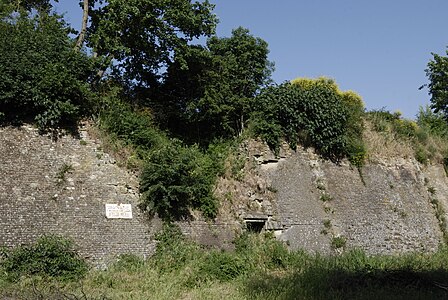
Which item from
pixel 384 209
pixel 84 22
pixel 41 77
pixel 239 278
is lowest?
pixel 239 278

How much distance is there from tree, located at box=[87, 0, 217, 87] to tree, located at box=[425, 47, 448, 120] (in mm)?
17430

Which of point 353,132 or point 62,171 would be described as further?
point 353,132

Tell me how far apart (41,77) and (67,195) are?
11.7 ft

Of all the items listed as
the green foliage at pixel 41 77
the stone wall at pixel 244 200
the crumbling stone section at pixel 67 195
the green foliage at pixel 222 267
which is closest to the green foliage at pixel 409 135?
the stone wall at pixel 244 200

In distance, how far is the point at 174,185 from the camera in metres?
14.8

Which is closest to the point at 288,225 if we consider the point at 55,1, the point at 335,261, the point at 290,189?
the point at 290,189

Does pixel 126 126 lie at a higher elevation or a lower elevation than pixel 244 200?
higher

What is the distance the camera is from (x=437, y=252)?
20.5 meters

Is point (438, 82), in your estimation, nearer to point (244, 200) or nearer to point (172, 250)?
point (244, 200)

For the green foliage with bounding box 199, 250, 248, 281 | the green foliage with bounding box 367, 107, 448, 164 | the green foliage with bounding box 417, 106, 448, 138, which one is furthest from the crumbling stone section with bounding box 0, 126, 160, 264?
the green foliage with bounding box 417, 106, 448, 138

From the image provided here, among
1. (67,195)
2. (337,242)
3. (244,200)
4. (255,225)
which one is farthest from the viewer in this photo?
(337,242)

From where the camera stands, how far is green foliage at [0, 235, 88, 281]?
38.9ft

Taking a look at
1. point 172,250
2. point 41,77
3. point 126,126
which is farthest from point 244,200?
point 41,77

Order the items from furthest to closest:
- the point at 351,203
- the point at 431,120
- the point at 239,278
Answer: the point at 431,120
the point at 351,203
the point at 239,278
